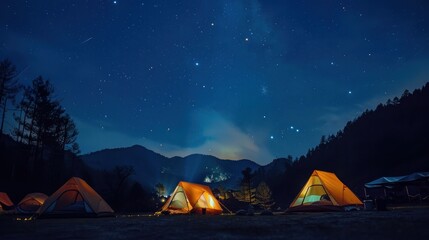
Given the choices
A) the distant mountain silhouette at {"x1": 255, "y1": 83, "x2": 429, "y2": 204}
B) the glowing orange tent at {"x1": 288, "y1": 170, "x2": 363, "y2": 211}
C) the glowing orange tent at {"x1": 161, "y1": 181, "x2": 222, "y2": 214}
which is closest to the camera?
the glowing orange tent at {"x1": 288, "y1": 170, "x2": 363, "y2": 211}

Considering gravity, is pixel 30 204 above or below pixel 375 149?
below

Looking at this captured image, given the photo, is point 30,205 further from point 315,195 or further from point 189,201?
point 315,195

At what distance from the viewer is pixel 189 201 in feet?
68.6

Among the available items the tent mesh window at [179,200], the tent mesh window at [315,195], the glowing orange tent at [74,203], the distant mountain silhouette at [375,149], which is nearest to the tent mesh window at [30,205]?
the glowing orange tent at [74,203]

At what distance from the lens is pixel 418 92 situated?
329 feet

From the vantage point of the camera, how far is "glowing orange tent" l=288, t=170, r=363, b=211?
16094mm

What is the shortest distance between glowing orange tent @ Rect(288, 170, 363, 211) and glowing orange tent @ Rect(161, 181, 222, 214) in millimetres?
6641

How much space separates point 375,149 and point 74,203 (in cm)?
10123

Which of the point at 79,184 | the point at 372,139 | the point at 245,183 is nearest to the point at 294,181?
the point at 372,139

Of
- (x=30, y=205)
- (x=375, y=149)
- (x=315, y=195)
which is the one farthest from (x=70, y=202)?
(x=375, y=149)

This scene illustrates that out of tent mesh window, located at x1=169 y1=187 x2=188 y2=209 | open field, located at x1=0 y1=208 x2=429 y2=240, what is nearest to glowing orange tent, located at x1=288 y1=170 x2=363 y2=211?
tent mesh window, located at x1=169 y1=187 x2=188 y2=209

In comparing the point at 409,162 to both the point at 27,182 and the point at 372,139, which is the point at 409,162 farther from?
the point at 27,182

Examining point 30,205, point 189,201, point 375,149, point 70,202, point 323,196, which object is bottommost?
point 30,205

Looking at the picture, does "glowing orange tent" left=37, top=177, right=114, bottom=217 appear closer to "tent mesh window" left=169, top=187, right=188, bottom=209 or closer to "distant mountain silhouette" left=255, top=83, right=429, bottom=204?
"tent mesh window" left=169, top=187, right=188, bottom=209
